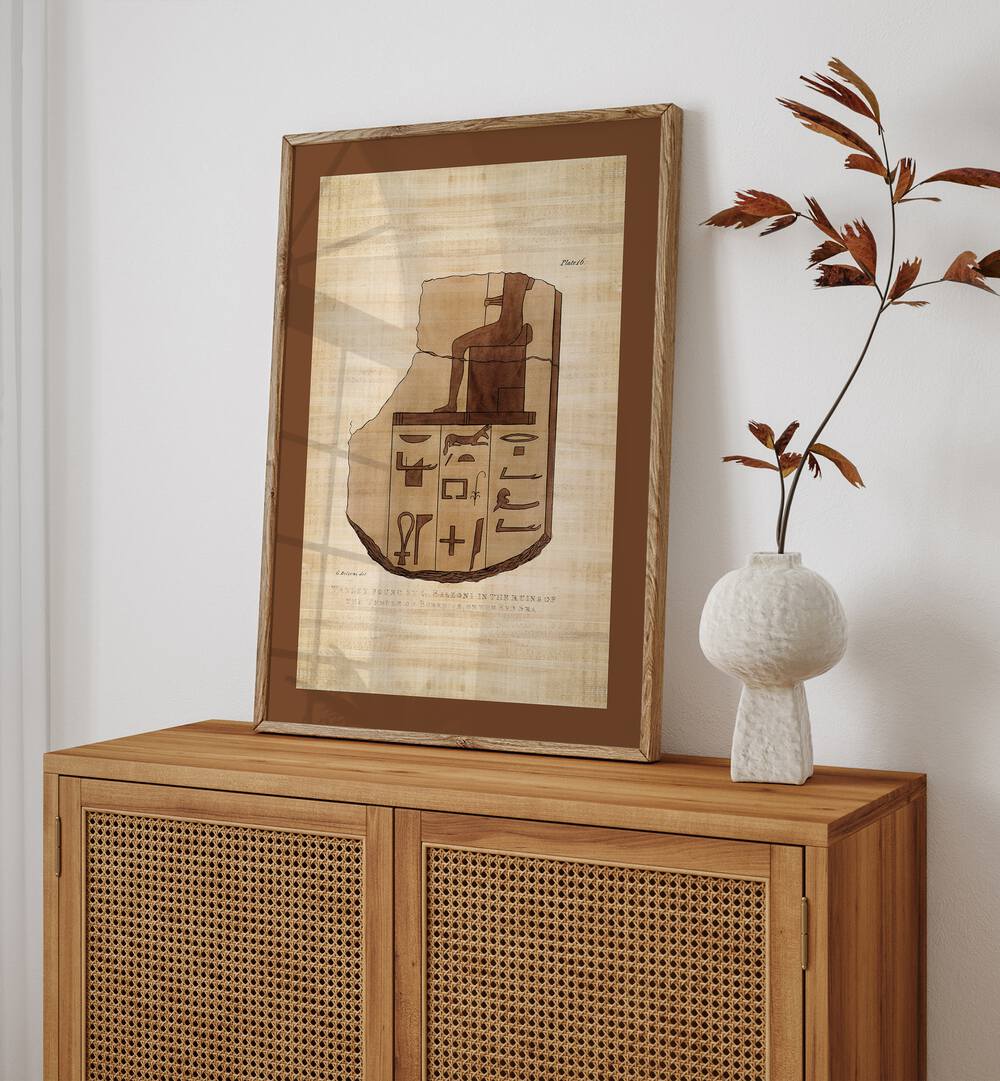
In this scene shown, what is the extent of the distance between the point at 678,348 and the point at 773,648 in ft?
1.80

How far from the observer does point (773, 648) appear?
1.58m

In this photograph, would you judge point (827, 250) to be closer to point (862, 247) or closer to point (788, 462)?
point (862, 247)

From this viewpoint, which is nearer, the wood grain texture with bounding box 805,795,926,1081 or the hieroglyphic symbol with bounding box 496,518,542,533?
the wood grain texture with bounding box 805,795,926,1081

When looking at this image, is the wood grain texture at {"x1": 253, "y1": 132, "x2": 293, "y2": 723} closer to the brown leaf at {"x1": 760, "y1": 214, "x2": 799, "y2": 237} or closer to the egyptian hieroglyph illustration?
the egyptian hieroglyph illustration

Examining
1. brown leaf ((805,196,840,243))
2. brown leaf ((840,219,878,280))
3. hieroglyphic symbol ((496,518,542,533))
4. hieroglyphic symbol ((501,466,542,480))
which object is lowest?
hieroglyphic symbol ((496,518,542,533))

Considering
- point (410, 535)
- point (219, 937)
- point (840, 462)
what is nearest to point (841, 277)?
point (840, 462)

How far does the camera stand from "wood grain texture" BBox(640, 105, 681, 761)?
5.90ft

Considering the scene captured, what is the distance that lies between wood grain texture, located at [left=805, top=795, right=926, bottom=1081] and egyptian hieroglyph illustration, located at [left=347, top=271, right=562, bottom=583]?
67cm

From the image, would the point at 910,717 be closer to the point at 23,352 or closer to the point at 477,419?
the point at 477,419

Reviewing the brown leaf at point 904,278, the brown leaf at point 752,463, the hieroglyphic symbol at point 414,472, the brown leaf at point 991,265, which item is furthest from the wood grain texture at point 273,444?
the brown leaf at point 991,265

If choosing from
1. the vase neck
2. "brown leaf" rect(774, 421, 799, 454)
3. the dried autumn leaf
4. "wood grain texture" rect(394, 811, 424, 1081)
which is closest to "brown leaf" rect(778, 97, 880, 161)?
the dried autumn leaf

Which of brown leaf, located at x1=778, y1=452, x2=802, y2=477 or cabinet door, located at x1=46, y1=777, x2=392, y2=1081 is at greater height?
brown leaf, located at x1=778, y1=452, x2=802, y2=477

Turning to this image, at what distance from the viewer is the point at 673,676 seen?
1910 mm

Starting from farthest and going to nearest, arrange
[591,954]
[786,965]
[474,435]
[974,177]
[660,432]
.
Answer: [474,435] < [660,432] < [974,177] < [591,954] < [786,965]
